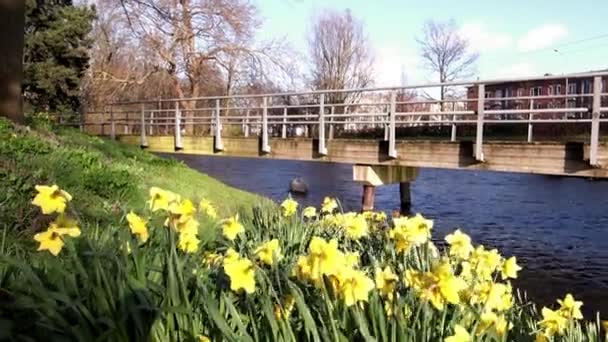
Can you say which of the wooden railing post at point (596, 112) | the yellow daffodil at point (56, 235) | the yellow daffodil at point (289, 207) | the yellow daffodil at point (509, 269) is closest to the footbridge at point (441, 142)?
the wooden railing post at point (596, 112)

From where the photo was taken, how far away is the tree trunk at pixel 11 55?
832 centimetres

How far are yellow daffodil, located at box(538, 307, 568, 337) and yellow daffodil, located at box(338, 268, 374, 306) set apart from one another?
Answer: 34.2 inches

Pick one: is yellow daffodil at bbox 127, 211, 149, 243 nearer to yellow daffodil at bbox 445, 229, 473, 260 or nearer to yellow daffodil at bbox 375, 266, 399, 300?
yellow daffodil at bbox 375, 266, 399, 300

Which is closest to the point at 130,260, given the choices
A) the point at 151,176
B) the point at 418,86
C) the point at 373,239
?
the point at 373,239

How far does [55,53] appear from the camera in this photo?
28250 mm

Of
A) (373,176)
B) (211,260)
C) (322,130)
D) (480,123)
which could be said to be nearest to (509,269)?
(211,260)

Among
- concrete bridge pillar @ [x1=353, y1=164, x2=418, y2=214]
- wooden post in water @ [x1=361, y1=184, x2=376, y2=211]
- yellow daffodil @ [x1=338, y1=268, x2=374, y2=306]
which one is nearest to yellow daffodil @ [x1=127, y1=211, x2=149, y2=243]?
yellow daffodil @ [x1=338, y1=268, x2=374, y2=306]

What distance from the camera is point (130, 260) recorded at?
2.49 m

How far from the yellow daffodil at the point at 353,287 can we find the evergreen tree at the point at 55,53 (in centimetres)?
2737

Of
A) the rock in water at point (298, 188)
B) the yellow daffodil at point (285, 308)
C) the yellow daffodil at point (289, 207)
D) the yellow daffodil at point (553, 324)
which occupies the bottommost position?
the rock in water at point (298, 188)

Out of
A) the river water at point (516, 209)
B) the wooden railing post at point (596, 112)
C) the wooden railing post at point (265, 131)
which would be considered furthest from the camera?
the wooden railing post at point (265, 131)

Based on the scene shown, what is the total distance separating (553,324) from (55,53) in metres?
29.3

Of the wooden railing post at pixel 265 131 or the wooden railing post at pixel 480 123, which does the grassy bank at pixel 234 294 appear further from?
the wooden railing post at pixel 265 131

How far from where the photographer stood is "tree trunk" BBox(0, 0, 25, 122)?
8.32m
